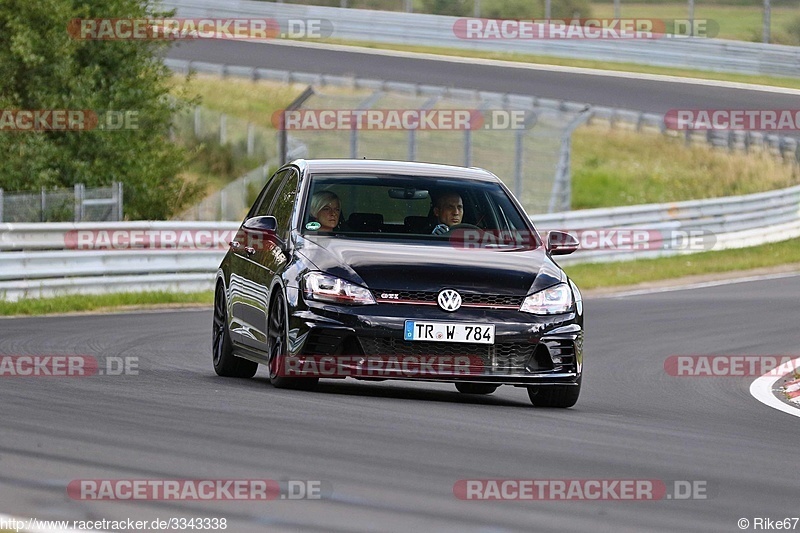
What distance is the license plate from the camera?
9.99 m

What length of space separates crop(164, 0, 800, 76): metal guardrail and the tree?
71.4ft

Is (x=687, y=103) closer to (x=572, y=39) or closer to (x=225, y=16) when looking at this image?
(x=572, y=39)

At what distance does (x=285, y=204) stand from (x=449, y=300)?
196 cm

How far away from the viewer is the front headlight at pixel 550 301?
404 inches

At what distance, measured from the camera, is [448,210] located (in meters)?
11.2

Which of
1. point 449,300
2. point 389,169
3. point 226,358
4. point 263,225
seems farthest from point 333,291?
point 226,358

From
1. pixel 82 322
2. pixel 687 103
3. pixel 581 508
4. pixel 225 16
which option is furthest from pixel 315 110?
pixel 225 16

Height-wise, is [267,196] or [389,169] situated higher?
[389,169]

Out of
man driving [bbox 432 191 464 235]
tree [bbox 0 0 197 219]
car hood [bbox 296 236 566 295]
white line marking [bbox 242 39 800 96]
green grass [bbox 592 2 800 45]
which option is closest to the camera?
car hood [bbox 296 236 566 295]

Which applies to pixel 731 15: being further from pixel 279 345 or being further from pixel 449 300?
pixel 449 300

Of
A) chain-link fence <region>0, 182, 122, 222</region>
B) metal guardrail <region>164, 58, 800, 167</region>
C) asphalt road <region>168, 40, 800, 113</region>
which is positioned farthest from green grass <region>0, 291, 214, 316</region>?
asphalt road <region>168, 40, 800, 113</region>

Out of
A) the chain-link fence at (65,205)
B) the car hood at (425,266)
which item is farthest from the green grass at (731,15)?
the car hood at (425,266)

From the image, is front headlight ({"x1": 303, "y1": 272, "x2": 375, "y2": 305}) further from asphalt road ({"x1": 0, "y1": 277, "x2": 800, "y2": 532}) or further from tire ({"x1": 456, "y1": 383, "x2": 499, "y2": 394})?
tire ({"x1": 456, "y1": 383, "x2": 499, "y2": 394})

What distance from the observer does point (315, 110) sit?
87.1ft
